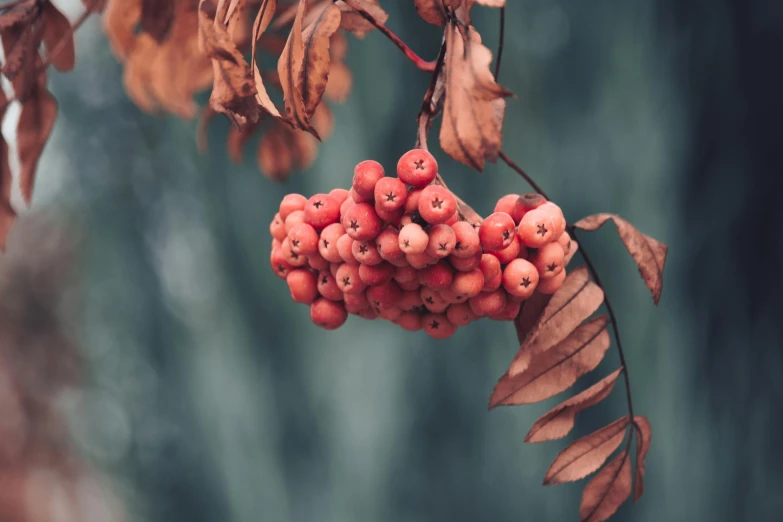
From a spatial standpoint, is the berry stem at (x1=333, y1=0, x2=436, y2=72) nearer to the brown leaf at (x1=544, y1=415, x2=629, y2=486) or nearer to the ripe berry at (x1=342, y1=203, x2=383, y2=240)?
the ripe berry at (x1=342, y1=203, x2=383, y2=240)

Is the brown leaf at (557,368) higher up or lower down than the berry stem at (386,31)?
lower down

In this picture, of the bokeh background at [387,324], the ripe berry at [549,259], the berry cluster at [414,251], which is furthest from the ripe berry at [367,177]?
the bokeh background at [387,324]

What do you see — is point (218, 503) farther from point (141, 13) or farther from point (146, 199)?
point (141, 13)

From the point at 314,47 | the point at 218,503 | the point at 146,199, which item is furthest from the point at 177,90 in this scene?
the point at 218,503

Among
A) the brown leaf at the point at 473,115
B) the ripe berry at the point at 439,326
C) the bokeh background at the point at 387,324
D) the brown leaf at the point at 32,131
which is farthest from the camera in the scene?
the bokeh background at the point at 387,324

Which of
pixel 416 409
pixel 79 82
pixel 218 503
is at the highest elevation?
pixel 79 82

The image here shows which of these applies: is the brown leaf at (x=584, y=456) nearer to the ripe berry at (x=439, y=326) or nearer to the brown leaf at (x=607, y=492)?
the brown leaf at (x=607, y=492)

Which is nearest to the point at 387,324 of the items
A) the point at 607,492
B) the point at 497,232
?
the point at 607,492
